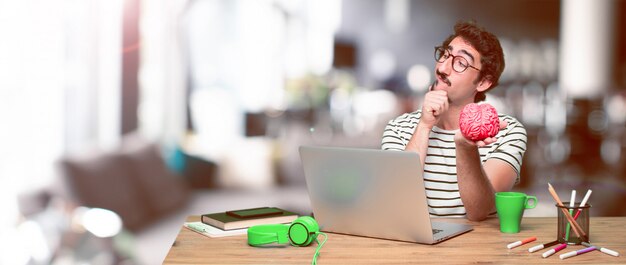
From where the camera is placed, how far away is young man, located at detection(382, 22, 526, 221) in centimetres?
189

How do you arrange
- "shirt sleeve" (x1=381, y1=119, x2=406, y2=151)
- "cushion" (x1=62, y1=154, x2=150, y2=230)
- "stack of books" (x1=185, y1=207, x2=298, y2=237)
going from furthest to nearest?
"cushion" (x1=62, y1=154, x2=150, y2=230), "shirt sleeve" (x1=381, y1=119, x2=406, y2=151), "stack of books" (x1=185, y1=207, x2=298, y2=237)

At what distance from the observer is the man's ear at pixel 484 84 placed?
2.07m

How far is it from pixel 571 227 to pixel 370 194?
0.45 m

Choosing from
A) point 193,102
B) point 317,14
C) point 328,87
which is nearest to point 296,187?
point 193,102

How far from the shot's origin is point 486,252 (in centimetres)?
156

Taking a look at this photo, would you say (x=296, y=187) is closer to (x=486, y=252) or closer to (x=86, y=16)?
(x=86, y=16)

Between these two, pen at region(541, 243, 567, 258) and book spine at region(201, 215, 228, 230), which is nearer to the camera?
pen at region(541, 243, 567, 258)

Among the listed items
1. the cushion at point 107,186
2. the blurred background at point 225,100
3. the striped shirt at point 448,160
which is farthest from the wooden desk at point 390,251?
the cushion at point 107,186

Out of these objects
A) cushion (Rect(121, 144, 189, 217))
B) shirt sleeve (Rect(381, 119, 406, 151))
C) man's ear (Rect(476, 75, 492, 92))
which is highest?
man's ear (Rect(476, 75, 492, 92))

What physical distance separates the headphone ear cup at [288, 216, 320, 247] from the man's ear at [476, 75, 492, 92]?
2.42 ft

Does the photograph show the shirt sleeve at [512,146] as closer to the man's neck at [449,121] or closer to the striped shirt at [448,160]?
the striped shirt at [448,160]

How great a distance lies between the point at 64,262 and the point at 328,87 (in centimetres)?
552

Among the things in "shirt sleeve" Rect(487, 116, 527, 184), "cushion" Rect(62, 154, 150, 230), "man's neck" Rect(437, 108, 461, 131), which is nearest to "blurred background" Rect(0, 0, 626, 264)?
"cushion" Rect(62, 154, 150, 230)

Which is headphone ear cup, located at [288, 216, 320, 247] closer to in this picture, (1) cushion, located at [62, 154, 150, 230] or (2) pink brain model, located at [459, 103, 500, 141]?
(2) pink brain model, located at [459, 103, 500, 141]
